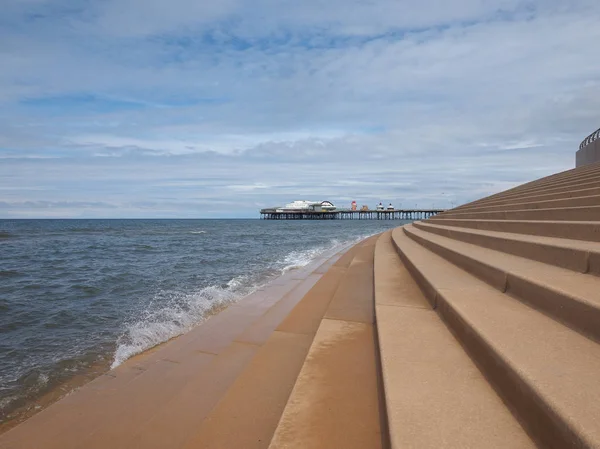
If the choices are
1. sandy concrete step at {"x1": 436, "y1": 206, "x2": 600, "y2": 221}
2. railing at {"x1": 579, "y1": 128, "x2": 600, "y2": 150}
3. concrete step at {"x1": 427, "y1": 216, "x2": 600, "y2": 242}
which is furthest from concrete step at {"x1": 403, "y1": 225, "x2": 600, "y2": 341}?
railing at {"x1": 579, "y1": 128, "x2": 600, "y2": 150}

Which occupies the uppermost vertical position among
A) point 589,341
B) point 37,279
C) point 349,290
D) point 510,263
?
point 510,263

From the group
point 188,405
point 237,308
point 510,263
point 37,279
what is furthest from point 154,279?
point 510,263

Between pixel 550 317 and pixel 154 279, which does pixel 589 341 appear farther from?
pixel 154 279

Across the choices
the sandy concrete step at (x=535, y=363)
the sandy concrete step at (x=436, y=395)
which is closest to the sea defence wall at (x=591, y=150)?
the sandy concrete step at (x=535, y=363)

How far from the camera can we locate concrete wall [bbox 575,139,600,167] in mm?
16250

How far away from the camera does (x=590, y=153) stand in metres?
17.2

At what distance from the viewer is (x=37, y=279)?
10.4 metres

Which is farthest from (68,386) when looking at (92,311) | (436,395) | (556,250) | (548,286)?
(556,250)

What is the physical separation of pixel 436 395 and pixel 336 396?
2.31 ft

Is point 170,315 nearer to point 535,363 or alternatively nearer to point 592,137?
point 535,363

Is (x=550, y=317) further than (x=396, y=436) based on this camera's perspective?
Yes

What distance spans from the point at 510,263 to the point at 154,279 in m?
9.27

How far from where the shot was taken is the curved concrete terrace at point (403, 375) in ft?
5.34

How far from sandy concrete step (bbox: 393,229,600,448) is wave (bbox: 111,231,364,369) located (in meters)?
3.81
